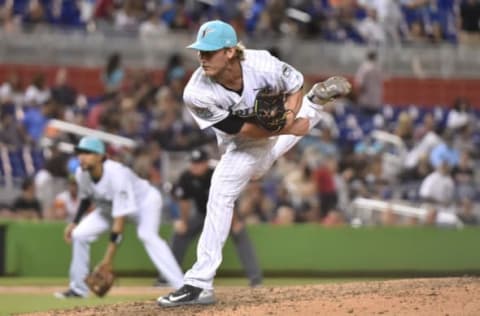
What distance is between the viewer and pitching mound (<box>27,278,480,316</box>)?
8.62m

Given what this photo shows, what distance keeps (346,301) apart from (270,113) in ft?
4.89

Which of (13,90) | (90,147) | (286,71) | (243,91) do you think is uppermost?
(13,90)

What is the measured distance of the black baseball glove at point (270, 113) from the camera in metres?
8.81

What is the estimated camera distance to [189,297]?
9.09 m

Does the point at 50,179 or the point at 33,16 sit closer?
the point at 50,179

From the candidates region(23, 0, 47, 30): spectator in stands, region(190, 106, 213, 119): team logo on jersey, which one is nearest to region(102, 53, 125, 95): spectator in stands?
region(23, 0, 47, 30): spectator in stands

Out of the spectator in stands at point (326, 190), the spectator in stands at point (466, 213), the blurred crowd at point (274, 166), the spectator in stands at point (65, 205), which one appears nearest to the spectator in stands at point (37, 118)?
the blurred crowd at point (274, 166)

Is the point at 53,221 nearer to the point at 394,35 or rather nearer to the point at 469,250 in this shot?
the point at 469,250

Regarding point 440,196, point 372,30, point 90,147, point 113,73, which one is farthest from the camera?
point 372,30

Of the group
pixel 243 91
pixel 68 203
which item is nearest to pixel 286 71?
pixel 243 91

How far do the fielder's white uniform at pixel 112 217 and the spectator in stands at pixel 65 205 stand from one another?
332 cm

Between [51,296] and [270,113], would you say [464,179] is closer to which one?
[51,296]

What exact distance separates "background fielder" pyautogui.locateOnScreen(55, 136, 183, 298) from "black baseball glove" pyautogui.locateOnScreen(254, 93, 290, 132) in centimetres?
437

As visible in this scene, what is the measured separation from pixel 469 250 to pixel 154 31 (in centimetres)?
694
